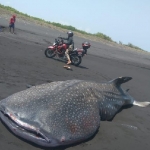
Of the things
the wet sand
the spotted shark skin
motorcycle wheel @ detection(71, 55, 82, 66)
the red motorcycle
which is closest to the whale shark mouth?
the spotted shark skin

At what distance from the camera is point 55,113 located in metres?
6.59

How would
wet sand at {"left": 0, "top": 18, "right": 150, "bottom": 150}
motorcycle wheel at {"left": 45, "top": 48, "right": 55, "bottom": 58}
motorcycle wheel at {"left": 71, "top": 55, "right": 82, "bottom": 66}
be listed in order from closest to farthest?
wet sand at {"left": 0, "top": 18, "right": 150, "bottom": 150}
motorcycle wheel at {"left": 71, "top": 55, "right": 82, "bottom": 66}
motorcycle wheel at {"left": 45, "top": 48, "right": 55, "bottom": 58}

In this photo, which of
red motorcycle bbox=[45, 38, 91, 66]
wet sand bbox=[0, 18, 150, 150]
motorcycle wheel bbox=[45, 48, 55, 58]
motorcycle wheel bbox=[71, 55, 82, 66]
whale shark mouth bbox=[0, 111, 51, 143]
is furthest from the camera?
motorcycle wheel bbox=[45, 48, 55, 58]

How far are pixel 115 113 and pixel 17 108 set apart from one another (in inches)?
148

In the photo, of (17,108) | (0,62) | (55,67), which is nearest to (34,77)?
(0,62)

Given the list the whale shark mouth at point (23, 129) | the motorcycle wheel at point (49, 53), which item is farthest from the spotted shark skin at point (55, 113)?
the motorcycle wheel at point (49, 53)

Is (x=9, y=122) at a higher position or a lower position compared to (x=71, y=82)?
lower

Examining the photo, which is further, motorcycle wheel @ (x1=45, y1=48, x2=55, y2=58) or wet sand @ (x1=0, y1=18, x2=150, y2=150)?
motorcycle wheel @ (x1=45, y1=48, x2=55, y2=58)

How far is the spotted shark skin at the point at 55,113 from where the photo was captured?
6.17 meters

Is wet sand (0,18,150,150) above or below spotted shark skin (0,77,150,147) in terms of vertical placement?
below

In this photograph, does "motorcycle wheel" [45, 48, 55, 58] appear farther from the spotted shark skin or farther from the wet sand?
the spotted shark skin

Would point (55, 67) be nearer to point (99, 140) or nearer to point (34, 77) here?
point (34, 77)

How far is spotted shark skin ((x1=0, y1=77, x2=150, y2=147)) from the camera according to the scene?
6169mm

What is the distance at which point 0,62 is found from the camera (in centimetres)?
1349
